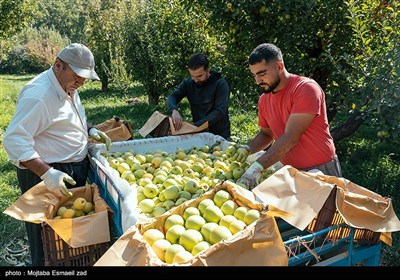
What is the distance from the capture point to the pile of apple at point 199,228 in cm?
205

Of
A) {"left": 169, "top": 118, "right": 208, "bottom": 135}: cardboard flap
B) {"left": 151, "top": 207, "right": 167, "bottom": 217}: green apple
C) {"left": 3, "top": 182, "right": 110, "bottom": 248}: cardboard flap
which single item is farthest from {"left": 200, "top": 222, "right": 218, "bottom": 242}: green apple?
{"left": 169, "top": 118, "right": 208, "bottom": 135}: cardboard flap

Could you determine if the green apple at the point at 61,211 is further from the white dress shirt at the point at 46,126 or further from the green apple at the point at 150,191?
the green apple at the point at 150,191

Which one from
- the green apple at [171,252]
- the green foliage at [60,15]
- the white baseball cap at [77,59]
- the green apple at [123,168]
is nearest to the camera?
the green apple at [171,252]

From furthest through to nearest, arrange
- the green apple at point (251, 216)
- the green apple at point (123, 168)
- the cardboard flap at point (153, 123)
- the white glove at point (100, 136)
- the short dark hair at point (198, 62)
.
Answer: the cardboard flap at point (153, 123) < the short dark hair at point (198, 62) < the white glove at point (100, 136) < the green apple at point (123, 168) < the green apple at point (251, 216)

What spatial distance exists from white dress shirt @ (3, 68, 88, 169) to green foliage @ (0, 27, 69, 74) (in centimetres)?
2963

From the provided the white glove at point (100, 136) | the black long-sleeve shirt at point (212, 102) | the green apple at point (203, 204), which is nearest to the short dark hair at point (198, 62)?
the black long-sleeve shirt at point (212, 102)

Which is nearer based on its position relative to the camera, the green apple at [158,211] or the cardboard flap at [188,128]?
the green apple at [158,211]

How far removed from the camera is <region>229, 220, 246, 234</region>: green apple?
2164 mm

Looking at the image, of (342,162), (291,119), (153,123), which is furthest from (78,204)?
(342,162)

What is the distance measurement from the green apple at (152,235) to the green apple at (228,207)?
41 centimetres

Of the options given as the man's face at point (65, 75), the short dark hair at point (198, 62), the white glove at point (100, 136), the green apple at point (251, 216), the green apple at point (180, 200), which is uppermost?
the man's face at point (65, 75)

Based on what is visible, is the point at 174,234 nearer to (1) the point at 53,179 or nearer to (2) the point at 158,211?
(2) the point at 158,211

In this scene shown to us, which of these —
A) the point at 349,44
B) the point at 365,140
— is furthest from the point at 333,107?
the point at 365,140

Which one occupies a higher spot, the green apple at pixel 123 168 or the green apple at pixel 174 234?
the green apple at pixel 174 234
